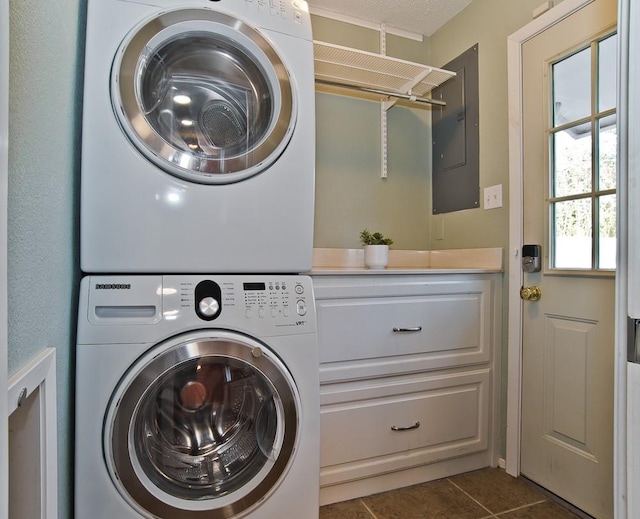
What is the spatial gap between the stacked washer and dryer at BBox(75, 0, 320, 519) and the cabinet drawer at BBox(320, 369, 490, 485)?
14.6 inches

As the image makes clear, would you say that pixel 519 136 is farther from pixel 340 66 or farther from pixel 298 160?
pixel 298 160

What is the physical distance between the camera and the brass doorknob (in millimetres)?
1585

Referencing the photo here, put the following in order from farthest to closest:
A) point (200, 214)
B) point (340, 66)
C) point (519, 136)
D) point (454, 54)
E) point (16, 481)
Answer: point (454, 54) → point (340, 66) → point (519, 136) → point (200, 214) → point (16, 481)

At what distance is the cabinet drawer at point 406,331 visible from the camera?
4.68ft

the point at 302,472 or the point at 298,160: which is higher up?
the point at 298,160

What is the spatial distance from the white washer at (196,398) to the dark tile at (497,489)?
0.81m

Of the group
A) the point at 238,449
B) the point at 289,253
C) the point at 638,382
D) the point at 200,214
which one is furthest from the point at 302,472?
the point at 638,382

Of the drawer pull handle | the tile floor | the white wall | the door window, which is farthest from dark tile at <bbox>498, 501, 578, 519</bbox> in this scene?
the white wall

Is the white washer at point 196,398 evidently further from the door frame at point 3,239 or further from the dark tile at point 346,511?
the door frame at point 3,239

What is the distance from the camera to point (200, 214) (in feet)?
3.35

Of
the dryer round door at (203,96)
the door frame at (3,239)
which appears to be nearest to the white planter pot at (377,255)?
the dryer round door at (203,96)

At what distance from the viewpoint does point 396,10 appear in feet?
6.76

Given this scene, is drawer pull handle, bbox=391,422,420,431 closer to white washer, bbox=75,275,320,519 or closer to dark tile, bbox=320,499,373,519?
dark tile, bbox=320,499,373,519

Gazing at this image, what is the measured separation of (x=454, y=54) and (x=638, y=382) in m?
1.87
